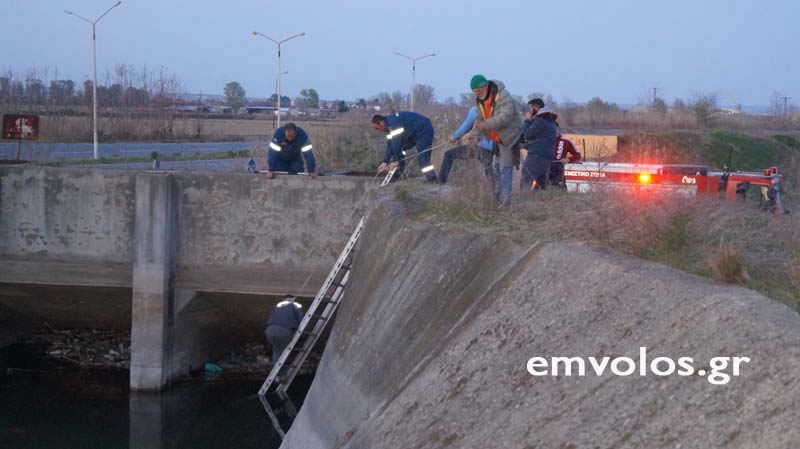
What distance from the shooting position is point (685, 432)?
471 cm

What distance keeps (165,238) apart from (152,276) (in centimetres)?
63

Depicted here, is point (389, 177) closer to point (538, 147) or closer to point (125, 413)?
point (538, 147)

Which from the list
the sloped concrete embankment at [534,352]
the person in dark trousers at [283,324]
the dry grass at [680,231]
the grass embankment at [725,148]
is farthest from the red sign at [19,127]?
the grass embankment at [725,148]

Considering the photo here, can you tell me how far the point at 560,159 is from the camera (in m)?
13.2

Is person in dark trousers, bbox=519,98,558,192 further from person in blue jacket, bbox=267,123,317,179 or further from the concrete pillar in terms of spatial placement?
the concrete pillar

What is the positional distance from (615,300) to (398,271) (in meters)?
3.65

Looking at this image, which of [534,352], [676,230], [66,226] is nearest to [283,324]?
[66,226]

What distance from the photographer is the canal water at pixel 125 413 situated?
1378cm

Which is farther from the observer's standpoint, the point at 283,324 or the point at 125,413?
the point at 125,413

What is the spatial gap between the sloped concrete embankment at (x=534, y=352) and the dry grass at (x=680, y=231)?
39cm

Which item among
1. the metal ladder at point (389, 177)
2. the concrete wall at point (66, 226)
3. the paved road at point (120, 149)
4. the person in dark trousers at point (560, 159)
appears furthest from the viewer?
the paved road at point (120, 149)

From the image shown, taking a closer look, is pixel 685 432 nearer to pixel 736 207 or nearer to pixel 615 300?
pixel 615 300

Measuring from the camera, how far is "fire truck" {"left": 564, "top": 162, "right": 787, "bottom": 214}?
488 inches

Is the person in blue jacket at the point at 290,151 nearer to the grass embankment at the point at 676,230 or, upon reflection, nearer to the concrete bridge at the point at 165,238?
the concrete bridge at the point at 165,238
